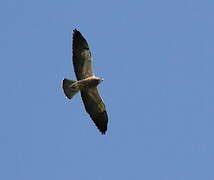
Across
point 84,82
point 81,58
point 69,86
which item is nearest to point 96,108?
point 84,82

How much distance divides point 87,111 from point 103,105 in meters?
0.66

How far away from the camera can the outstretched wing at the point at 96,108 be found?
17.7 meters

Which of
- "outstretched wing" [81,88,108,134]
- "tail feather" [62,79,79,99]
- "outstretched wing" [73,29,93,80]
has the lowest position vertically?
"outstretched wing" [81,88,108,134]

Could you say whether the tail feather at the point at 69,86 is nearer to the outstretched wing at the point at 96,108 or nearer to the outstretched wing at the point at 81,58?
the outstretched wing at the point at 81,58

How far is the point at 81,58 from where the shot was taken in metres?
17.5

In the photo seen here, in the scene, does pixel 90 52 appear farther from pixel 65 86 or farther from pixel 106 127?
pixel 106 127

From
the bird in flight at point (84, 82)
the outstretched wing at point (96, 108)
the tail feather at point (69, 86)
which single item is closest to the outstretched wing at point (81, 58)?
the bird in flight at point (84, 82)

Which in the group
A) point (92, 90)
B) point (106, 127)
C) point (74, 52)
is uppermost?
point (74, 52)

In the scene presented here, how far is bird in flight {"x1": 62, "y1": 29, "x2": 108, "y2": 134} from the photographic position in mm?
17016

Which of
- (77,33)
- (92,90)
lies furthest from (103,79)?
(77,33)

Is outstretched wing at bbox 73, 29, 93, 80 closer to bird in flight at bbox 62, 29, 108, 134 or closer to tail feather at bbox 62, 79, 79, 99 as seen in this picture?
bird in flight at bbox 62, 29, 108, 134

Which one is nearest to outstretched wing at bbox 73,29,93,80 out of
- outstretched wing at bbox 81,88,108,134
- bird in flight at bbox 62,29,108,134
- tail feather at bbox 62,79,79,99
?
bird in flight at bbox 62,29,108,134

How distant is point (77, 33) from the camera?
17812 mm

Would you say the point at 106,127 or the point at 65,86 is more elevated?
the point at 65,86
